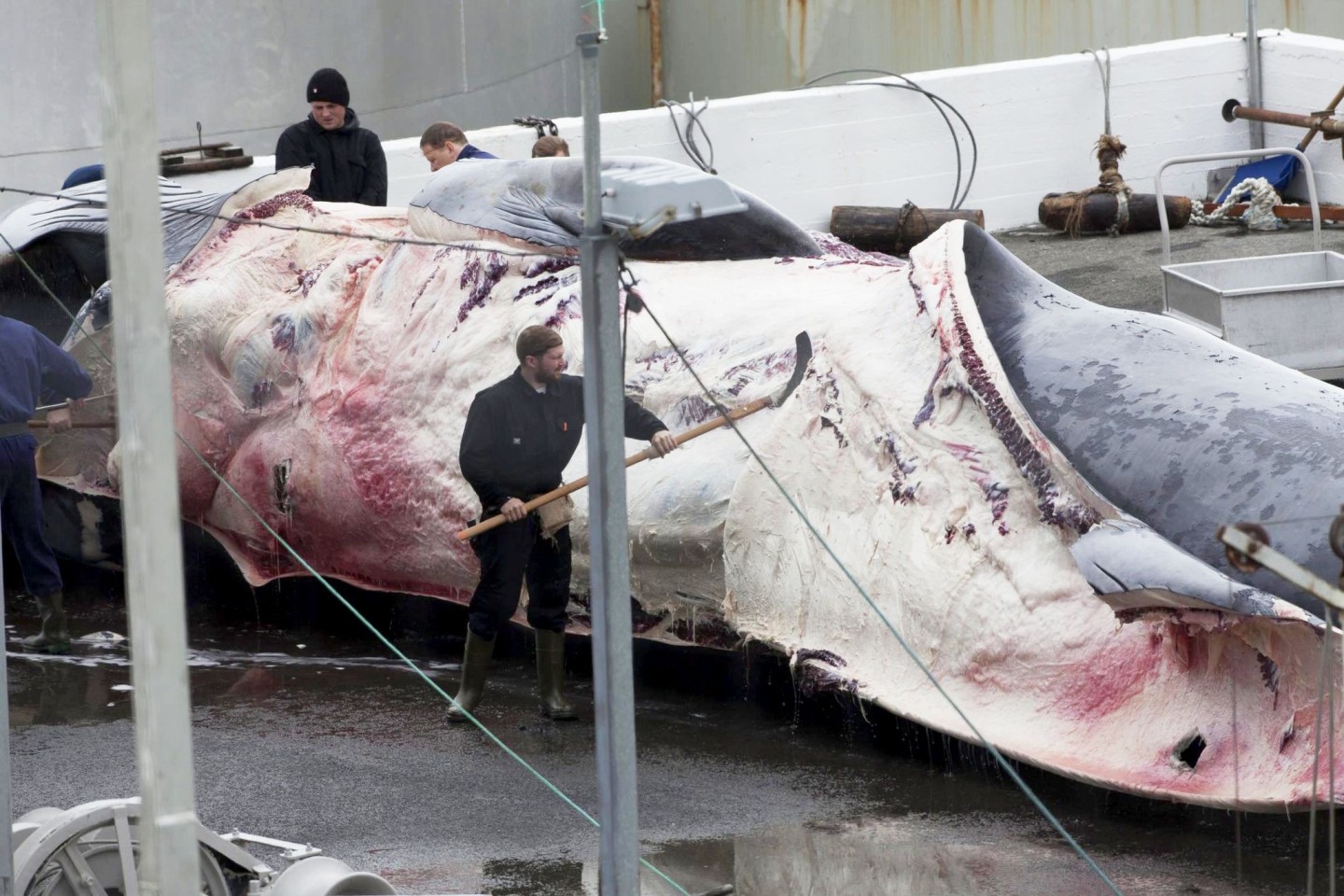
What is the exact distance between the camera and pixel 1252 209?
14.2m

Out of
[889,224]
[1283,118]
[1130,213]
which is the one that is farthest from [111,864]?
[1283,118]

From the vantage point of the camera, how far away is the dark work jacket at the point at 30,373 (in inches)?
325

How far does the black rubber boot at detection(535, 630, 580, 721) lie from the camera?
7.43 meters

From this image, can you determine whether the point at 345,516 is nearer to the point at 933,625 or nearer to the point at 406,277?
the point at 406,277

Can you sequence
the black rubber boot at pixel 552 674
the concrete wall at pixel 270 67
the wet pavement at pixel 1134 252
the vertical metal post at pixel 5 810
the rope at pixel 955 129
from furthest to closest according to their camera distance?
the rope at pixel 955 129, the concrete wall at pixel 270 67, the wet pavement at pixel 1134 252, the black rubber boot at pixel 552 674, the vertical metal post at pixel 5 810

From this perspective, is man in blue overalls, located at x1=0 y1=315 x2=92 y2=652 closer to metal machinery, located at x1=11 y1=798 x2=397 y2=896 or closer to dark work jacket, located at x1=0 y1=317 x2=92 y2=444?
dark work jacket, located at x1=0 y1=317 x2=92 y2=444

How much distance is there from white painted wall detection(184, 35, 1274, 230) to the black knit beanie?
4130 mm

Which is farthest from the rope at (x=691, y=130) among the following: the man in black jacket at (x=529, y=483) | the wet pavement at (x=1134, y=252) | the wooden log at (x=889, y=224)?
the man in black jacket at (x=529, y=483)

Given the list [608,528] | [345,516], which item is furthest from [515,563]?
[608,528]

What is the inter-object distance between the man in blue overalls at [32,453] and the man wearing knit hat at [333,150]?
2385mm

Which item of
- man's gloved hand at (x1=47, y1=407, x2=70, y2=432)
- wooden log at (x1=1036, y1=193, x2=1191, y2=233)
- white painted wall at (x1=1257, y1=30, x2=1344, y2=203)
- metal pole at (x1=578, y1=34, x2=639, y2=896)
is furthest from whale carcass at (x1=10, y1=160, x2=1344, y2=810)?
white painted wall at (x1=1257, y1=30, x2=1344, y2=203)

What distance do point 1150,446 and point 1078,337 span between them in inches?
26.7

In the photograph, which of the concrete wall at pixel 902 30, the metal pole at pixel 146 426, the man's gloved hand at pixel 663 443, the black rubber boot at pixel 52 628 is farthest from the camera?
the concrete wall at pixel 902 30

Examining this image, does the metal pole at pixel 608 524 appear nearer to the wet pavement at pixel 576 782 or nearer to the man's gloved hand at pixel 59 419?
the wet pavement at pixel 576 782
